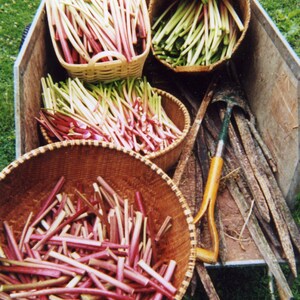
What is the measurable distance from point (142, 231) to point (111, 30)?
160cm

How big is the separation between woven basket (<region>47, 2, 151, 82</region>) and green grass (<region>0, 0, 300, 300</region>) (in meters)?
1.10

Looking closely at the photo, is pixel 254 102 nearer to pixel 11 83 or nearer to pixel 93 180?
pixel 93 180

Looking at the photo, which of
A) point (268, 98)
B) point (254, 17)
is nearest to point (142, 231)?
point (268, 98)

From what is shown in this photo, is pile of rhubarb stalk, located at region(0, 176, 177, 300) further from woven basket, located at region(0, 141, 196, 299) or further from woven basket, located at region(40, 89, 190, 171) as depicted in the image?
woven basket, located at region(40, 89, 190, 171)

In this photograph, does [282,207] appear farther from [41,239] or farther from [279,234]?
[41,239]

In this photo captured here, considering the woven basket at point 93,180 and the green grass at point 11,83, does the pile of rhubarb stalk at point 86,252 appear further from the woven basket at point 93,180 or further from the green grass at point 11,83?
the green grass at point 11,83

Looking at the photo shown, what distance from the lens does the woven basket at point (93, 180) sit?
229 cm

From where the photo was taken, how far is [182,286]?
1988 mm

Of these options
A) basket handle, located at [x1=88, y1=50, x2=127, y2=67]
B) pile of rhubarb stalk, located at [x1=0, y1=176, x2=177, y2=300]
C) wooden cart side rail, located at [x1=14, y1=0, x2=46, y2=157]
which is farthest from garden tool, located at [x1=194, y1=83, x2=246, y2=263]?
wooden cart side rail, located at [x1=14, y1=0, x2=46, y2=157]

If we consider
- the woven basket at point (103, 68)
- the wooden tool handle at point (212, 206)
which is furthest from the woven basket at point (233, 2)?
the wooden tool handle at point (212, 206)

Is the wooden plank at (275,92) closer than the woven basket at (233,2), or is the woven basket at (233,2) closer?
the wooden plank at (275,92)

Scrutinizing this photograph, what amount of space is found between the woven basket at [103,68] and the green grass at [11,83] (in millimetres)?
1103

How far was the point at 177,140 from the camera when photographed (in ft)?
9.59

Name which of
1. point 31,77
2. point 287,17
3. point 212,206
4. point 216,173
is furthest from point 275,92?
point 287,17
